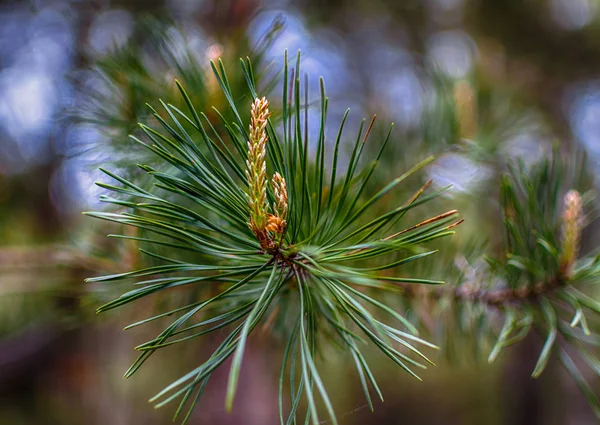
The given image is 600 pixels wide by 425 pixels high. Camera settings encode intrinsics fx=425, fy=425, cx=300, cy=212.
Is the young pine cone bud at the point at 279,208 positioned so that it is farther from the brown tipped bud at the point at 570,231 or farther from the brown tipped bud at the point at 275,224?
the brown tipped bud at the point at 570,231

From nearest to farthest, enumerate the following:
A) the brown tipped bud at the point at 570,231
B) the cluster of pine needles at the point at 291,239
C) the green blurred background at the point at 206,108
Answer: the cluster of pine needles at the point at 291,239
the brown tipped bud at the point at 570,231
the green blurred background at the point at 206,108

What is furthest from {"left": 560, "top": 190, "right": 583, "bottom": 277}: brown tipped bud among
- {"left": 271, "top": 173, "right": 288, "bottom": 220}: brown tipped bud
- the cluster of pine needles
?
{"left": 271, "top": 173, "right": 288, "bottom": 220}: brown tipped bud

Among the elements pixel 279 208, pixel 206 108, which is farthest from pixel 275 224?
pixel 206 108

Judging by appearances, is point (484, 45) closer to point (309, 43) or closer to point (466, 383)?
point (309, 43)

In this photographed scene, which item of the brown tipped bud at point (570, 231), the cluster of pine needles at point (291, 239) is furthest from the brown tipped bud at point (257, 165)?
the brown tipped bud at point (570, 231)

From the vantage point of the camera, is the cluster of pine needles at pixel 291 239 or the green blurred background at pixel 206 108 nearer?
the cluster of pine needles at pixel 291 239

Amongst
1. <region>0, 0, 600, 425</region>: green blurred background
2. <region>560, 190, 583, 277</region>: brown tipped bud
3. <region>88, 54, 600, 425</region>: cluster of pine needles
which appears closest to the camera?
<region>88, 54, 600, 425</region>: cluster of pine needles

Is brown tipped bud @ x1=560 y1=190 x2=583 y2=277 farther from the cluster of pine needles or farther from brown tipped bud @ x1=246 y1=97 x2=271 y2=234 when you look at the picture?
brown tipped bud @ x1=246 y1=97 x2=271 y2=234

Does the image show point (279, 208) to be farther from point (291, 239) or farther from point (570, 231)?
point (570, 231)
